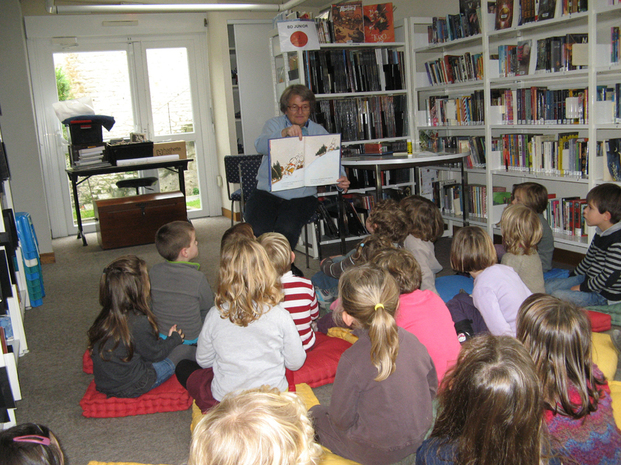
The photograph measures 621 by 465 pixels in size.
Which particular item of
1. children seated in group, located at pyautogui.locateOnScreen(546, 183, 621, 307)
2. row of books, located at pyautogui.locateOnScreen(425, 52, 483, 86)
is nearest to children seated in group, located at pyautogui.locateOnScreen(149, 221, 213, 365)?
children seated in group, located at pyautogui.locateOnScreen(546, 183, 621, 307)

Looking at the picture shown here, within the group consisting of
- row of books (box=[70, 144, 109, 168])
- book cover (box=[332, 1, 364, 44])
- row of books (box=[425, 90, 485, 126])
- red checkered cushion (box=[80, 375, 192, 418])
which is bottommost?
red checkered cushion (box=[80, 375, 192, 418])

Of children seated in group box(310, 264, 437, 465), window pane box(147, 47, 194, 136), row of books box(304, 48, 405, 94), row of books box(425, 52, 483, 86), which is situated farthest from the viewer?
window pane box(147, 47, 194, 136)

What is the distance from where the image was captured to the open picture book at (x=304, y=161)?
12.4ft

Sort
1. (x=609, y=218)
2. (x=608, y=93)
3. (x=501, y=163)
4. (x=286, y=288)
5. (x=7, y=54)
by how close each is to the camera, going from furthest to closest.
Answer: (x=7, y=54) < (x=501, y=163) < (x=608, y=93) < (x=609, y=218) < (x=286, y=288)

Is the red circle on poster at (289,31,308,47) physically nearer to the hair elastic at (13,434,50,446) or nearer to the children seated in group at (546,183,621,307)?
the children seated in group at (546,183,621,307)

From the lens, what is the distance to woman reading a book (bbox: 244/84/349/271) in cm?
397

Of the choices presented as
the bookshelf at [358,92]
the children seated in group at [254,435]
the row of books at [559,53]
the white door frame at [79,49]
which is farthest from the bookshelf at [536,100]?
the children seated in group at [254,435]

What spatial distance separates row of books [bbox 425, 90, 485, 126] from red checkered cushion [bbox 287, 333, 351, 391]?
2.66 metres

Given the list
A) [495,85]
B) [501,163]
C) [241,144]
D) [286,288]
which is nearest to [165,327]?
[286,288]

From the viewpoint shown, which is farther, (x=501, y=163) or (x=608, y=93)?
(x=501, y=163)

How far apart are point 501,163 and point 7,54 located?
433 cm

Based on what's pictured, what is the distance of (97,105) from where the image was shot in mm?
6766

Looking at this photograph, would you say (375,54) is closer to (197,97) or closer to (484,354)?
(197,97)

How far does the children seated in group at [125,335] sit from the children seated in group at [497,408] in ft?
5.05
